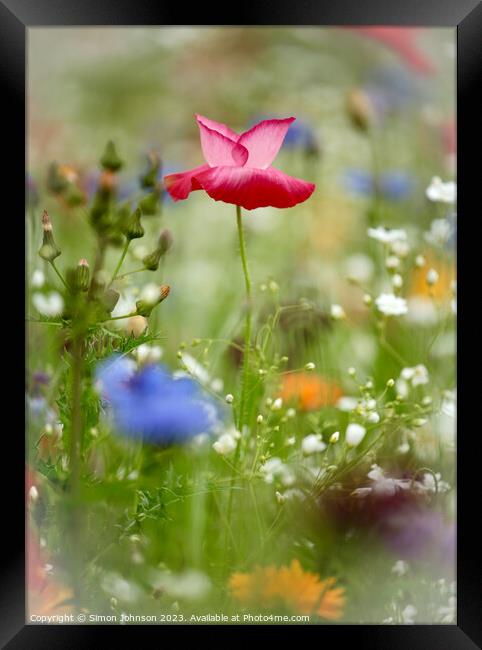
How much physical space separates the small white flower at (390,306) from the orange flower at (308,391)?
11 centimetres

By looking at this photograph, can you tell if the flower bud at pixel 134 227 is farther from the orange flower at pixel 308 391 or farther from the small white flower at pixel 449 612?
the small white flower at pixel 449 612

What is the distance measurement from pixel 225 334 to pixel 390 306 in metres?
0.21

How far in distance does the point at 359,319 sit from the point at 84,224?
14.4 inches

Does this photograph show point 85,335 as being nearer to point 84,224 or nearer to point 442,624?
point 84,224

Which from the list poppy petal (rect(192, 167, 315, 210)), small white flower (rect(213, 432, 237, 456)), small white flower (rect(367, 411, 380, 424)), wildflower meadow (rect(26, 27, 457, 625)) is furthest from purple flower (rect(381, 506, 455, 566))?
poppy petal (rect(192, 167, 315, 210))

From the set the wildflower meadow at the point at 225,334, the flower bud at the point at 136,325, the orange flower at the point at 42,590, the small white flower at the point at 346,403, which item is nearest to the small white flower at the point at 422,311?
the wildflower meadow at the point at 225,334

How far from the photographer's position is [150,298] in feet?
4.08

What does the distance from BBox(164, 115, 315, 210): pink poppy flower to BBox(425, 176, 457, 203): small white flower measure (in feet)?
0.56

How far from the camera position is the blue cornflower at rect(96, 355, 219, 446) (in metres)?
1.26

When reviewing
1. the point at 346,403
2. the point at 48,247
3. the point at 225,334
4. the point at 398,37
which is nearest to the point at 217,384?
the point at 225,334

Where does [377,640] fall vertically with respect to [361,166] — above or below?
below

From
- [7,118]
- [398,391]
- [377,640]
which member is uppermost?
[7,118]

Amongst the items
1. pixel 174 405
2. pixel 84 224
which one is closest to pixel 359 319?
pixel 174 405

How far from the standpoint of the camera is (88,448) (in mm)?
1256
